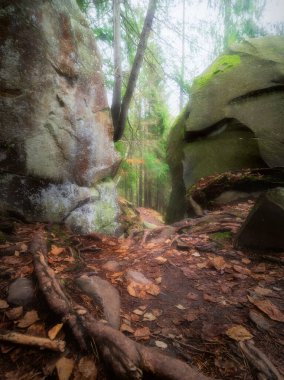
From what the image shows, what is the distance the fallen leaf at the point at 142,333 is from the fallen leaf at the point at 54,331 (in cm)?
58

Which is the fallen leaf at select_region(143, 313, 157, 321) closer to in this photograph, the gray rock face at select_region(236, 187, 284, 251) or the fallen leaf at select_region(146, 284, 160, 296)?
the fallen leaf at select_region(146, 284, 160, 296)

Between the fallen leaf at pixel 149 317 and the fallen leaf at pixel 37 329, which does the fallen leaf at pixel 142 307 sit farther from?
the fallen leaf at pixel 37 329

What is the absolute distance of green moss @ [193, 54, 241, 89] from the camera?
7.34 metres

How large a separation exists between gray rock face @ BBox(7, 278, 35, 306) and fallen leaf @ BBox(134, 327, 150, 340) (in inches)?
34.9

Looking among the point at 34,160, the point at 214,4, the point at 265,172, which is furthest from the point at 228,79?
the point at 34,160

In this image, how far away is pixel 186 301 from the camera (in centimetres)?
247

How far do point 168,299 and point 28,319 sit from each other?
49.7 inches

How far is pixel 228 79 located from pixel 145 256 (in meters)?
5.80

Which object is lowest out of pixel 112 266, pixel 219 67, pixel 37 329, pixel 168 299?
pixel 168 299

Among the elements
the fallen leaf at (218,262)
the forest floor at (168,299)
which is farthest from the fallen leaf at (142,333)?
the fallen leaf at (218,262)

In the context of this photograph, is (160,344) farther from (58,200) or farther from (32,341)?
(58,200)

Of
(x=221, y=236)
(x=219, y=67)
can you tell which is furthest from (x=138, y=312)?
(x=219, y=67)

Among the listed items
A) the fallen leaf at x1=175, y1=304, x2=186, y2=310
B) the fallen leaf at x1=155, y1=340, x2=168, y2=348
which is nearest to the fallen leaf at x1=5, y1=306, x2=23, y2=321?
the fallen leaf at x1=155, y1=340, x2=168, y2=348

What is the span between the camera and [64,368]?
155cm
